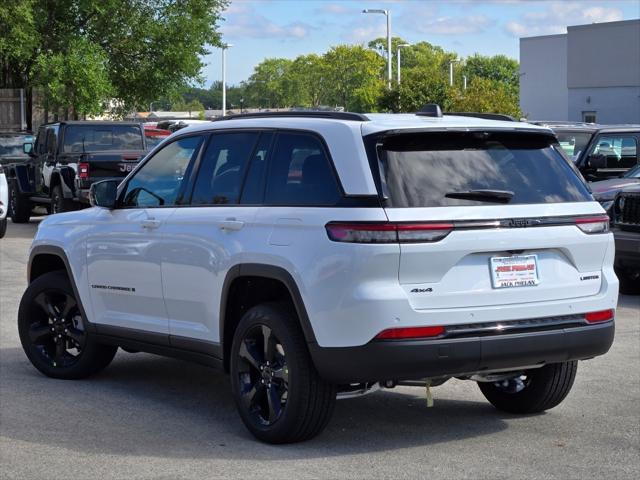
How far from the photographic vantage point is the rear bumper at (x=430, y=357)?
606 centimetres

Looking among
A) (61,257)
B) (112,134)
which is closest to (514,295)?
(61,257)

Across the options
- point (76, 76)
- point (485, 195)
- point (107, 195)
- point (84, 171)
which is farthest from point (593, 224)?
point (76, 76)

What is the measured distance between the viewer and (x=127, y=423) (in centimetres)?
722

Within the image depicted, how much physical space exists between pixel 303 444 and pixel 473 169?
69.4 inches

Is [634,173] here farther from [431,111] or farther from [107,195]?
[107,195]

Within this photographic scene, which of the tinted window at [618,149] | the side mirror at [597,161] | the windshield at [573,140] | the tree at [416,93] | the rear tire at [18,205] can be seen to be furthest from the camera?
the tree at [416,93]

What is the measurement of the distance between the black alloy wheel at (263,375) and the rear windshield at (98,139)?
15.8m

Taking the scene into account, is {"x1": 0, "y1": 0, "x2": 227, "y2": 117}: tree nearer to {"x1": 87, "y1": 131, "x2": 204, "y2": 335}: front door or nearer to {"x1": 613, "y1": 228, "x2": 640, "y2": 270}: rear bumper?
{"x1": 613, "y1": 228, "x2": 640, "y2": 270}: rear bumper

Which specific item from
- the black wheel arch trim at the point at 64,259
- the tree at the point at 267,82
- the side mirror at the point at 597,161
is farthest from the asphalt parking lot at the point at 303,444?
the tree at the point at 267,82

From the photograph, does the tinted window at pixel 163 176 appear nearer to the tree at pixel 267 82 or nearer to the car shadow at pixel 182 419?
the car shadow at pixel 182 419

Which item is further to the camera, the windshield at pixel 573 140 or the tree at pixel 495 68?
the tree at pixel 495 68

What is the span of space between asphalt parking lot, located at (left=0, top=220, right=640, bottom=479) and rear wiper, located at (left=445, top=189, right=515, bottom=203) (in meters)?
1.36

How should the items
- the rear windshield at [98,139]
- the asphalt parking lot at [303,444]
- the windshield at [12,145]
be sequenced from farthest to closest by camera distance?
the windshield at [12,145] → the rear windshield at [98,139] → the asphalt parking lot at [303,444]

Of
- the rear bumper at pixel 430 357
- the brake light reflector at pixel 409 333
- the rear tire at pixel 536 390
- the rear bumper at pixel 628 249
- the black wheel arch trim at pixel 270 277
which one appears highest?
the black wheel arch trim at pixel 270 277
